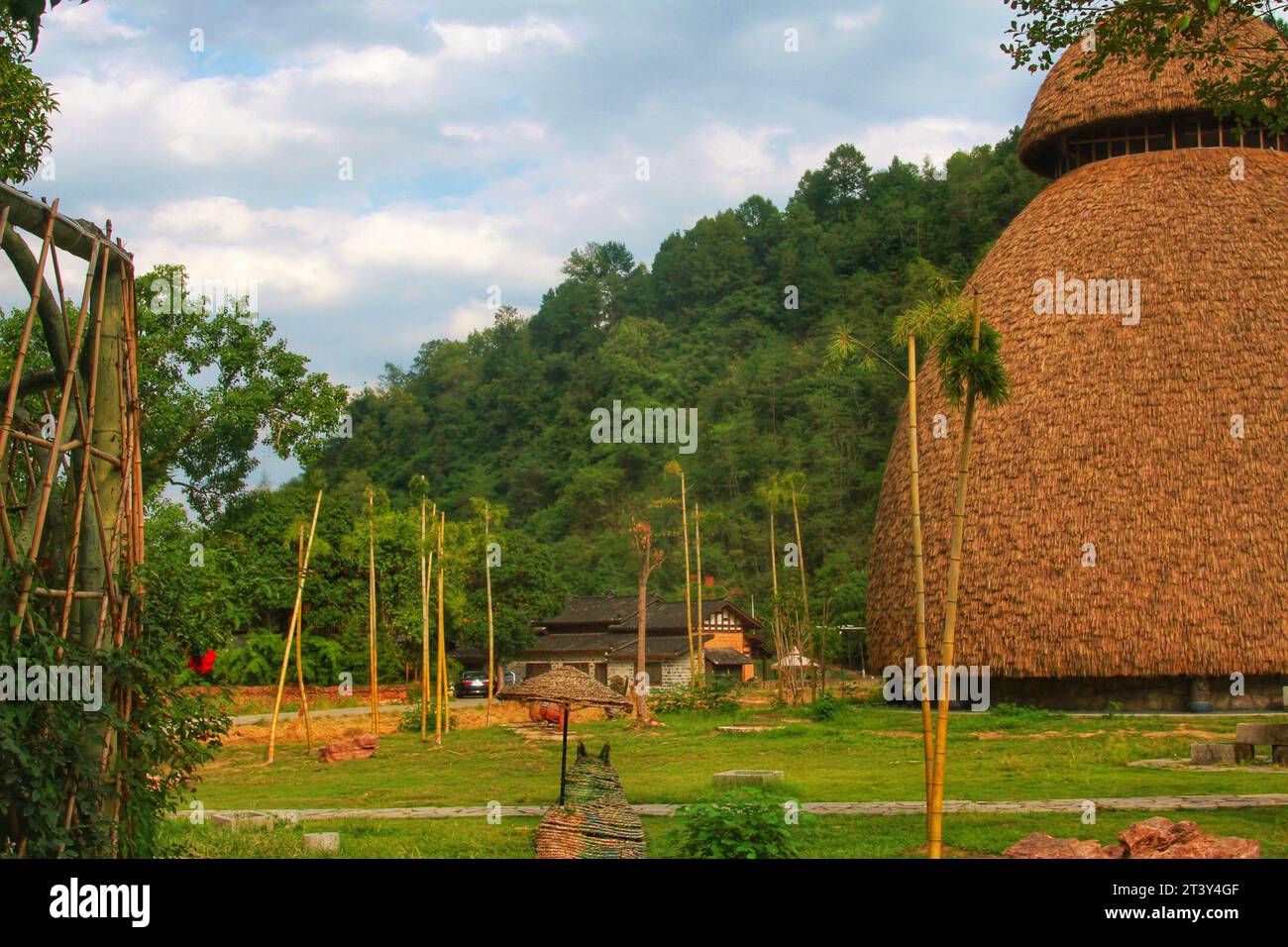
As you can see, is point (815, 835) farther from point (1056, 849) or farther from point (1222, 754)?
point (1222, 754)

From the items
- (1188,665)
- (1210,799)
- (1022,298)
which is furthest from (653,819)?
(1022,298)

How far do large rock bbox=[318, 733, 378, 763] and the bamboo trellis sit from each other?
13.1 meters

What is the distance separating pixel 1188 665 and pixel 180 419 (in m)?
18.8

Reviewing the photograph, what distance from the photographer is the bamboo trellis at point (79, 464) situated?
20.5ft

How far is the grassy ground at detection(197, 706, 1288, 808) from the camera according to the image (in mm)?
13422

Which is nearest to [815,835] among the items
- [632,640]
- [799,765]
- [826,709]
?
[799,765]

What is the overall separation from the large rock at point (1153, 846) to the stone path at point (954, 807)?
3.53 metres

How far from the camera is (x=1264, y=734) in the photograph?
48.6 ft

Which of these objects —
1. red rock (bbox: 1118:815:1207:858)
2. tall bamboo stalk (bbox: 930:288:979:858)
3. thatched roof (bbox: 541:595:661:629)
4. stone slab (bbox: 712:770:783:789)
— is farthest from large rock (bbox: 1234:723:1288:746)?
thatched roof (bbox: 541:595:661:629)

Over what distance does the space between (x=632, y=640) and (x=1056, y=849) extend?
3793 centimetres

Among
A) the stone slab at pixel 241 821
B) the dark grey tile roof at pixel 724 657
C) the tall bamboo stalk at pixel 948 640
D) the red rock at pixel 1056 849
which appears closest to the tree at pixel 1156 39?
the tall bamboo stalk at pixel 948 640

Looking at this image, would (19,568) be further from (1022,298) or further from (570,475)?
(570,475)

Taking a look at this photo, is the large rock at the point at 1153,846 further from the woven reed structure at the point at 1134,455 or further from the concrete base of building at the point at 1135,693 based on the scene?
the concrete base of building at the point at 1135,693

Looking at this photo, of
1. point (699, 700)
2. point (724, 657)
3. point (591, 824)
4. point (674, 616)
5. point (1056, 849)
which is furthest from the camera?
point (674, 616)
